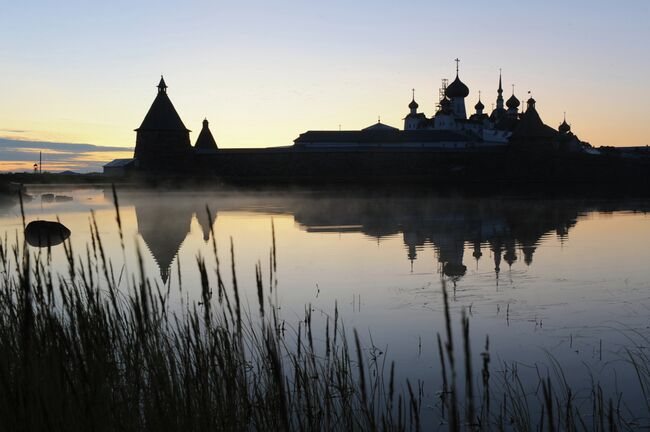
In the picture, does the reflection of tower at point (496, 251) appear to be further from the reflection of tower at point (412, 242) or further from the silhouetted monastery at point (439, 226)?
the reflection of tower at point (412, 242)

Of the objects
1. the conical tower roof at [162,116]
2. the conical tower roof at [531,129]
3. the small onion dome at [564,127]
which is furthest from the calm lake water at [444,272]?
the small onion dome at [564,127]

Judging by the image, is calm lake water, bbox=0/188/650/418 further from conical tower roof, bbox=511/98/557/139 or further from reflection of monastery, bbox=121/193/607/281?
conical tower roof, bbox=511/98/557/139

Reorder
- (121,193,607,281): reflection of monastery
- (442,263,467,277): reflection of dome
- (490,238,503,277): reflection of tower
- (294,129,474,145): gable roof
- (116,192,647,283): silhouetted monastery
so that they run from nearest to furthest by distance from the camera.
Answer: (442,263,467,277): reflection of dome → (490,238,503,277): reflection of tower → (116,192,647,283): silhouetted monastery → (121,193,607,281): reflection of monastery → (294,129,474,145): gable roof

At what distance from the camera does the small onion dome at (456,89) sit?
54.7 m

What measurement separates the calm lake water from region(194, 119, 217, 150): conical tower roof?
29.5 m

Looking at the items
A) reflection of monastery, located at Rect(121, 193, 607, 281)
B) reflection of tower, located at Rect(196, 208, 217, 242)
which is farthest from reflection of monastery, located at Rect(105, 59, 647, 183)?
reflection of tower, located at Rect(196, 208, 217, 242)

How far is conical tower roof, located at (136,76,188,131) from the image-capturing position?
39.9 meters

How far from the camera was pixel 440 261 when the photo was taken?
991cm

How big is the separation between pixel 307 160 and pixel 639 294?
1396 inches

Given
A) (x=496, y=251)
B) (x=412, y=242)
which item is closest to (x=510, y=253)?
(x=496, y=251)

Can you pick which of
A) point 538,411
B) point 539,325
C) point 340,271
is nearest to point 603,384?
point 538,411

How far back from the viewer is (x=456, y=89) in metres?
54.7

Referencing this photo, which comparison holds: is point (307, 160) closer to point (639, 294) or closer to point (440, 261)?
point (440, 261)

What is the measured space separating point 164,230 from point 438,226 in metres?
6.33
